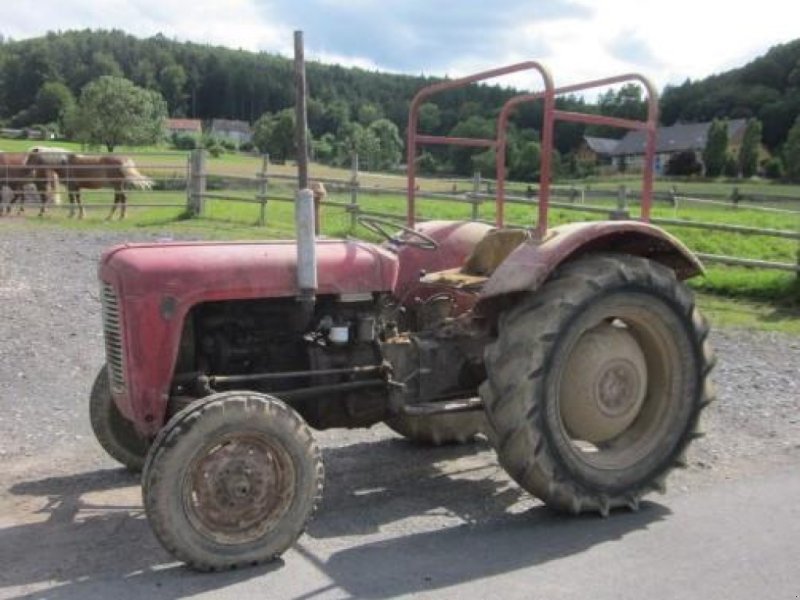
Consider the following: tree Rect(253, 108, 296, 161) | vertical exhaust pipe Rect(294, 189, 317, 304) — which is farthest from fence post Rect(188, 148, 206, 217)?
vertical exhaust pipe Rect(294, 189, 317, 304)

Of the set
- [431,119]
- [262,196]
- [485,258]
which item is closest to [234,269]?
[485,258]

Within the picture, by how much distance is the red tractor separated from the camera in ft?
11.9

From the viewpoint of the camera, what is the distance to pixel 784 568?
12.1 feet

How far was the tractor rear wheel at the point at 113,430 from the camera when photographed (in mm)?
4812

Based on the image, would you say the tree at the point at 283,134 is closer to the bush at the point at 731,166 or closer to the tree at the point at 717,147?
the tree at the point at 717,147

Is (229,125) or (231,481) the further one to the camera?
(229,125)

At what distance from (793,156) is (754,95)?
27.6 m

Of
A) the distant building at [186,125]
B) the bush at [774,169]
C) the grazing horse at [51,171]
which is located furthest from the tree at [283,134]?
the distant building at [186,125]

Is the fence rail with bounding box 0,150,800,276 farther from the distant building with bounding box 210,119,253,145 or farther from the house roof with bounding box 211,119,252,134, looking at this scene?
the distant building with bounding box 210,119,253,145

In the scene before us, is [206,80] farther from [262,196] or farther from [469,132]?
[469,132]

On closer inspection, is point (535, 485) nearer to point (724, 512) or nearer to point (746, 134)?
point (724, 512)

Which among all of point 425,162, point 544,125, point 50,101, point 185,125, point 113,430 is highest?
point 50,101

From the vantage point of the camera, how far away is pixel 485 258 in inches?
202

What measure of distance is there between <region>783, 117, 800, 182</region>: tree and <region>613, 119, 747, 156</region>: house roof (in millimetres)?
12733
